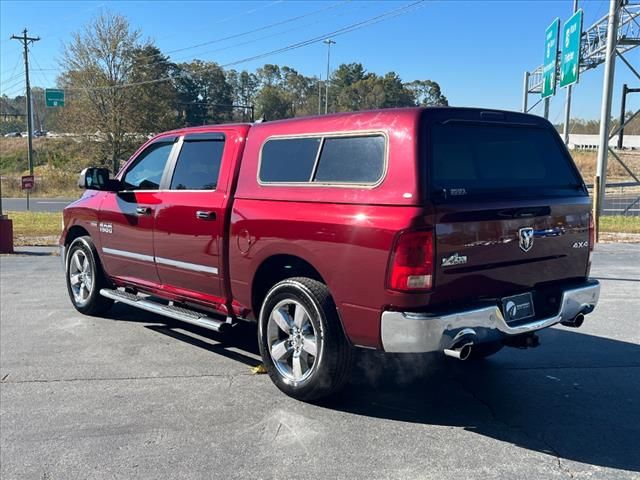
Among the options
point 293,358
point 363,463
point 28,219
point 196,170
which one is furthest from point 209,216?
point 28,219

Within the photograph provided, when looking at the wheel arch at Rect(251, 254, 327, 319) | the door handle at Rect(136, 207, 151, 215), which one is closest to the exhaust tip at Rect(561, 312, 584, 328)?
the wheel arch at Rect(251, 254, 327, 319)

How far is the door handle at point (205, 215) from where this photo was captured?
482 cm

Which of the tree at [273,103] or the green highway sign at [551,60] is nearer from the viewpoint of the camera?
the green highway sign at [551,60]

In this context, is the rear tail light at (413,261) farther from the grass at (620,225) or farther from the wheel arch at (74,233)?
the grass at (620,225)

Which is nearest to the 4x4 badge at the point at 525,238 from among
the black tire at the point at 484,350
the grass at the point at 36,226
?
the black tire at the point at 484,350

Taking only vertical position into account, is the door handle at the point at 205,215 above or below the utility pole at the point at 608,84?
below

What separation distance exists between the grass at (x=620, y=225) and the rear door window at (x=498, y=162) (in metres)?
12.4

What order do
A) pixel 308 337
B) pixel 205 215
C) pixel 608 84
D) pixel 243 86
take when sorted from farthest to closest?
1. pixel 243 86
2. pixel 608 84
3. pixel 205 215
4. pixel 308 337

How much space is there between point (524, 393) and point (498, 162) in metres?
1.73

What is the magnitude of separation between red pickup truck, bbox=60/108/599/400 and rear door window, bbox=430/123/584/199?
1 cm

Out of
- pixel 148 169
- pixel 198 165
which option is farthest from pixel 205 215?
pixel 148 169

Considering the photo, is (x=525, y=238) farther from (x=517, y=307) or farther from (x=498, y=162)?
(x=498, y=162)

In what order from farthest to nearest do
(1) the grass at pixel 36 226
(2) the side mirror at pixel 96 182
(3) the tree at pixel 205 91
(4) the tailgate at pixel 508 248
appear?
(3) the tree at pixel 205 91, (1) the grass at pixel 36 226, (2) the side mirror at pixel 96 182, (4) the tailgate at pixel 508 248

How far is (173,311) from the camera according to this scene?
5.26 m
